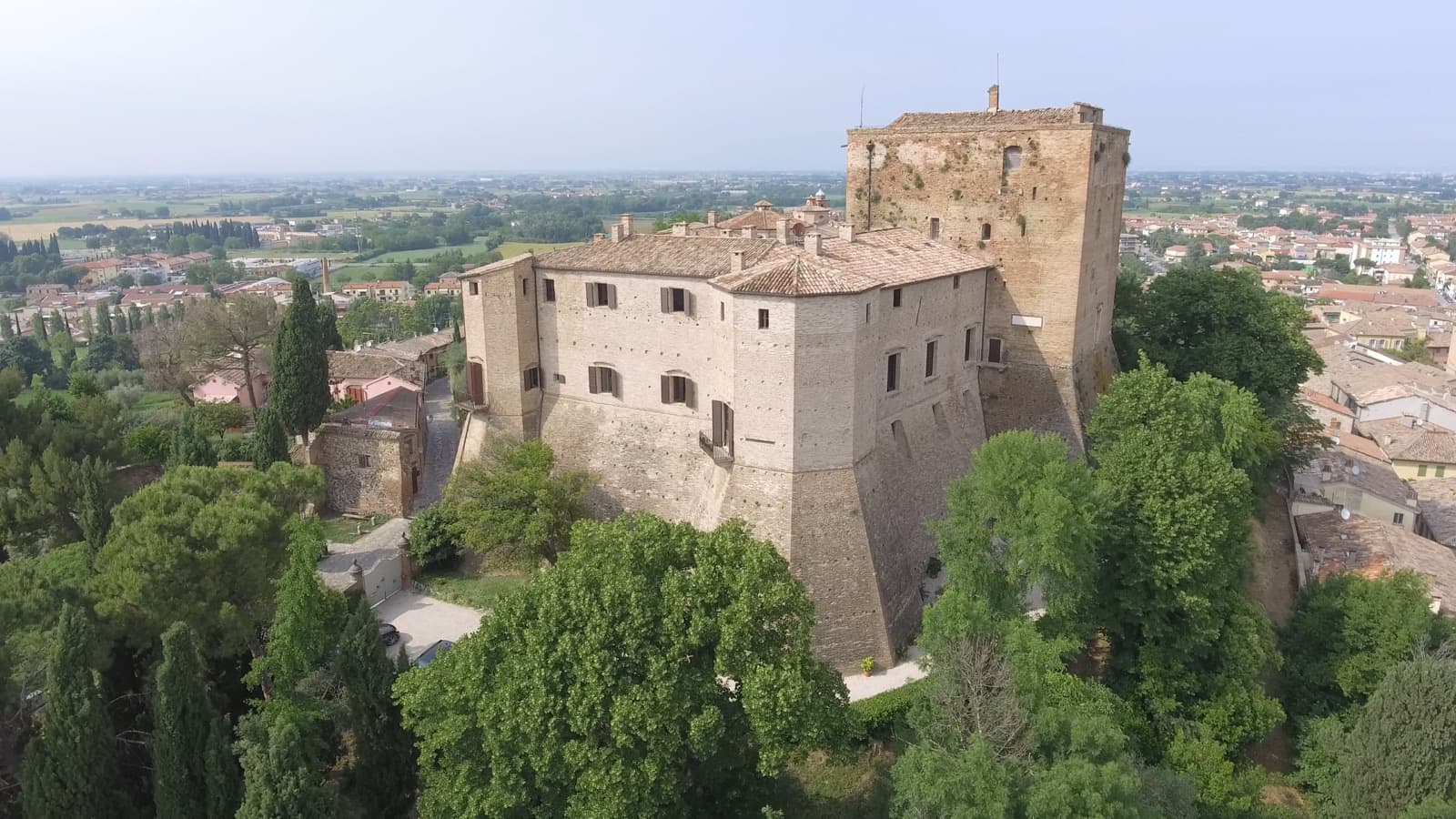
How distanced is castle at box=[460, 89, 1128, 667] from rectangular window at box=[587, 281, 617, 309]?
2.7 inches

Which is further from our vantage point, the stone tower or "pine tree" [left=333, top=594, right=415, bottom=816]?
the stone tower

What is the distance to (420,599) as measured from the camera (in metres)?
28.2

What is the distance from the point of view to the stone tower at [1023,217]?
30578 mm

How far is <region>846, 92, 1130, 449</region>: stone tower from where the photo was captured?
3058 cm

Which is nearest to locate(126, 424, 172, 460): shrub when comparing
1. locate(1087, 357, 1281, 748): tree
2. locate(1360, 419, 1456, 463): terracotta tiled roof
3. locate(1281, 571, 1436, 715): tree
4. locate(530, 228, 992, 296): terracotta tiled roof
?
locate(530, 228, 992, 296): terracotta tiled roof

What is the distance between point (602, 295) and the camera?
93.9 feet

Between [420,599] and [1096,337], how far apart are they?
83.7 feet

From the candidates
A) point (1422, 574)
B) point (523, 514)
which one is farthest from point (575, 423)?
point (1422, 574)

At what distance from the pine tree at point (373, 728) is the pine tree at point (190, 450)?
55.6 feet

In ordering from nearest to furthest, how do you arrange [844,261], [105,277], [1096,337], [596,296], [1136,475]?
1. [1136,475]
2. [844,261]
3. [596,296]
4. [1096,337]
5. [105,277]

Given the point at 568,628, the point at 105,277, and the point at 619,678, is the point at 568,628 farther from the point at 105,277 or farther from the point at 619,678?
the point at 105,277

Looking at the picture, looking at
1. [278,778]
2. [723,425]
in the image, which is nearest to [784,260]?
[723,425]

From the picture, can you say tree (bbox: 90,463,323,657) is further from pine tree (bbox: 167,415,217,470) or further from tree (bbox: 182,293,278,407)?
tree (bbox: 182,293,278,407)

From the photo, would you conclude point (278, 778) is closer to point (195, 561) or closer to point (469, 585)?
point (195, 561)
